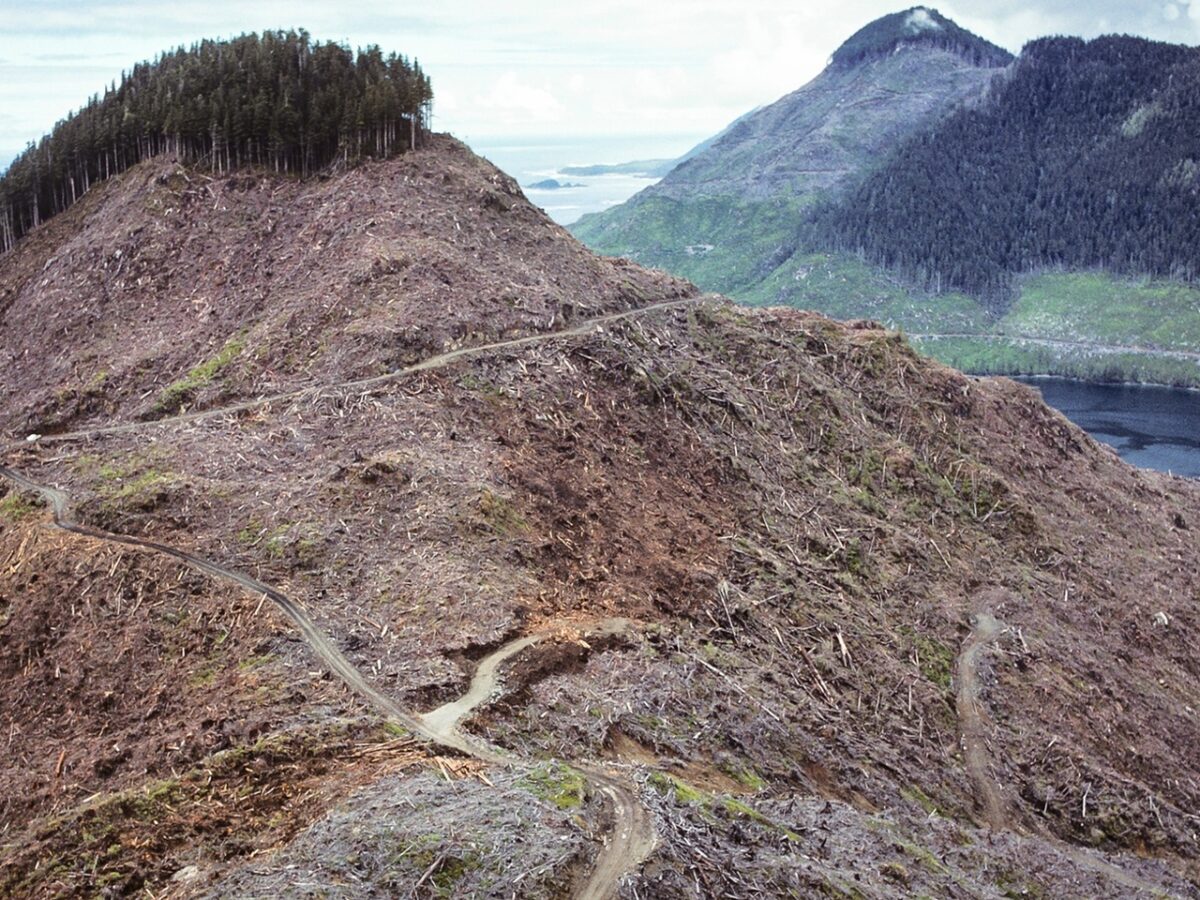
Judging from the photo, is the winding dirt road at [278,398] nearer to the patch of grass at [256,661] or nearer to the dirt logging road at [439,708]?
the dirt logging road at [439,708]

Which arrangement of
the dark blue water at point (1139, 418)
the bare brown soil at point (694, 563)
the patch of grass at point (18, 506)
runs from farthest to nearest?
the dark blue water at point (1139, 418), the patch of grass at point (18, 506), the bare brown soil at point (694, 563)

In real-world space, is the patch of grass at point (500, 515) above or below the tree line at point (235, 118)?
below

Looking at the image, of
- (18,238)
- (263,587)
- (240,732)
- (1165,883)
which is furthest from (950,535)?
(18,238)

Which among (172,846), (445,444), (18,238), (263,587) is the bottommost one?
(172,846)

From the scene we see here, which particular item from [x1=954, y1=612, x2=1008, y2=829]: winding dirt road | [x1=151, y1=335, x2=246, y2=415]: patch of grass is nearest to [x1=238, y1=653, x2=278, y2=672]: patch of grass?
[x1=151, y1=335, x2=246, y2=415]: patch of grass

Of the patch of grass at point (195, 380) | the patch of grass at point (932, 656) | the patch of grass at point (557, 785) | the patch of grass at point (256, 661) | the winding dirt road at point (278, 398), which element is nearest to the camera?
the patch of grass at point (557, 785)

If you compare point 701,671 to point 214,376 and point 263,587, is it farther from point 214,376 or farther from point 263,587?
point 214,376

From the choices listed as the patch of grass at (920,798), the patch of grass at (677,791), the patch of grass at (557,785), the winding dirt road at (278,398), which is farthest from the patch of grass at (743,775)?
the winding dirt road at (278,398)
